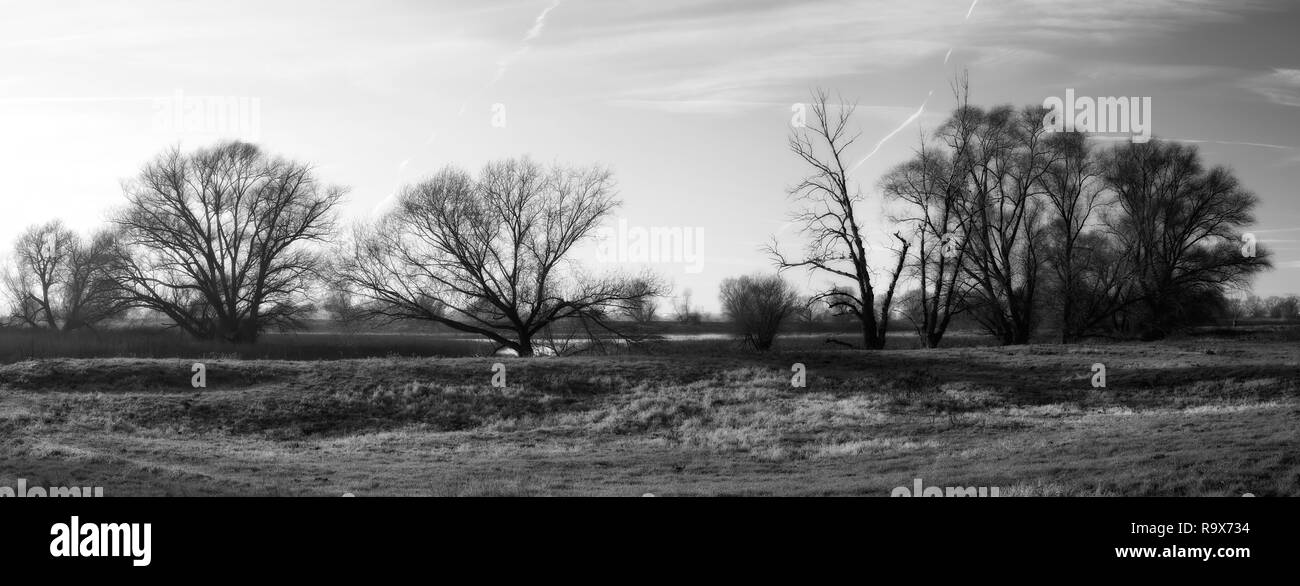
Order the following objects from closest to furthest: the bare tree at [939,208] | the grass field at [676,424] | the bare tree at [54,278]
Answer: the grass field at [676,424] → the bare tree at [939,208] → the bare tree at [54,278]

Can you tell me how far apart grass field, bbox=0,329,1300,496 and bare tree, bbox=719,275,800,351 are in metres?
24.1

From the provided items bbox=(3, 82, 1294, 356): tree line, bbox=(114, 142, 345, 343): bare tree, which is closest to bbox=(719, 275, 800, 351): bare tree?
bbox=(3, 82, 1294, 356): tree line

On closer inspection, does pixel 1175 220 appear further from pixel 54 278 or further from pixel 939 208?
pixel 54 278

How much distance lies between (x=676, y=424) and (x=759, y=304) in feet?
118

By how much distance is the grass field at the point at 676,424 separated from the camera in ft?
45.8

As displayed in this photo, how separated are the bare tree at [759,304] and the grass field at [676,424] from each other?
2410 centimetres

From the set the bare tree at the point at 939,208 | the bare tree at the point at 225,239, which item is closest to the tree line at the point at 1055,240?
the bare tree at the point at 939,208

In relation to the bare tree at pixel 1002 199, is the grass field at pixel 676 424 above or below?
below

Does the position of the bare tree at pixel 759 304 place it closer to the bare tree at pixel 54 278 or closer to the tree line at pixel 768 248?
the tree line at pixel 768 248

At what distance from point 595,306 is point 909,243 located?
15.5 m
